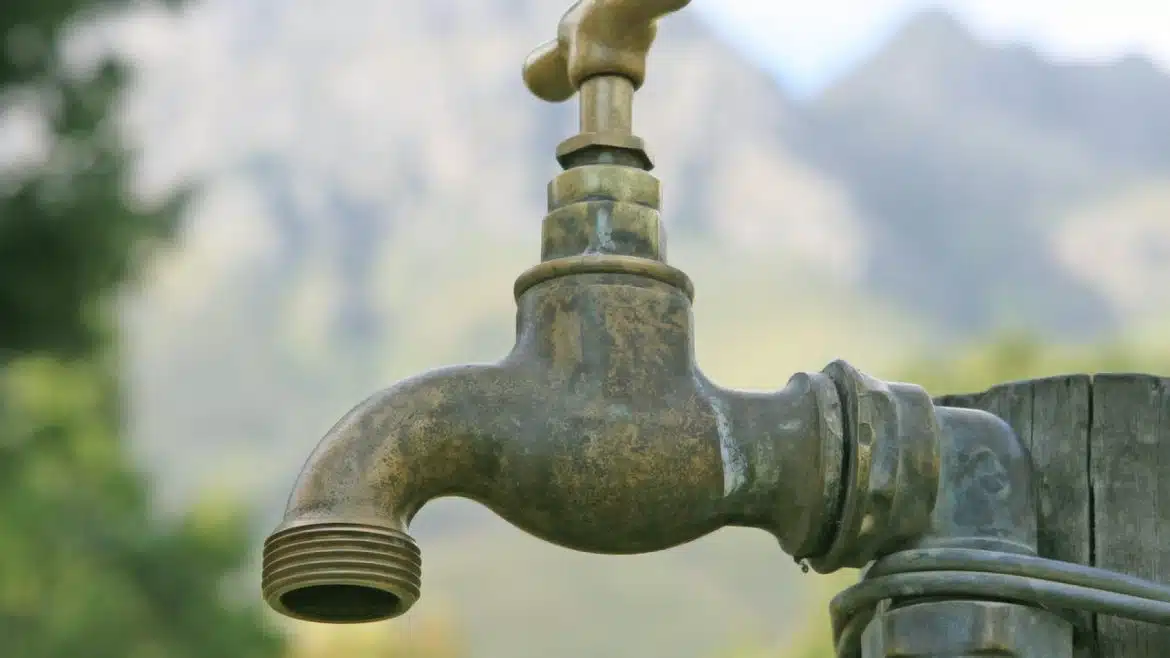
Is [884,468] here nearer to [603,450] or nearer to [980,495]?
[980,495]

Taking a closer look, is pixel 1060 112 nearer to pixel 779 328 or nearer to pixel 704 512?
pixel 779 328

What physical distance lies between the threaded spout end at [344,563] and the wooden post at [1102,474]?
452 millimetres

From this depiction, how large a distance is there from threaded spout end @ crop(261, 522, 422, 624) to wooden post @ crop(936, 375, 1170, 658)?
0.45 metres

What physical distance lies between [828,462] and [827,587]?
10.3 metres

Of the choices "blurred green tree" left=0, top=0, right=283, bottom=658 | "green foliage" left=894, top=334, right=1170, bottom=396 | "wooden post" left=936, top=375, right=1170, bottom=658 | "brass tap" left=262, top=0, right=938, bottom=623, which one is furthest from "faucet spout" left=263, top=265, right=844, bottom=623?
"green foliage" left=894, top=334, right=1170, bottom=396

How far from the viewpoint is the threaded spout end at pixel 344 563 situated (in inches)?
45.8

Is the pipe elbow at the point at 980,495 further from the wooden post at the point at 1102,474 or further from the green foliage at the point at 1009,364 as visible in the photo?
the green foliage at the point at 1009,364

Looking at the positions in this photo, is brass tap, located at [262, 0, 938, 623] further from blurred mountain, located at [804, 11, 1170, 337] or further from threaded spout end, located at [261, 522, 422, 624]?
blurred mountain, located at [804, 11, 1170, 337]

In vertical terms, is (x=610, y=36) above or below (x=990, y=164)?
below

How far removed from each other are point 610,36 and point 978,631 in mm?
512

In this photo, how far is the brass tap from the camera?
3.94ft

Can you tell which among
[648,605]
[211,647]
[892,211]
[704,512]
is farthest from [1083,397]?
[892,211]

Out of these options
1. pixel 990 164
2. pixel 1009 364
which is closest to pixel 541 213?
pixel 990 164

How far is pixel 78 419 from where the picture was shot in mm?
10578
